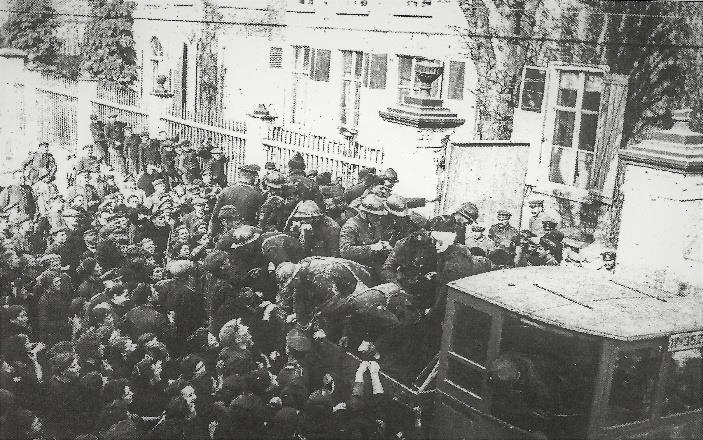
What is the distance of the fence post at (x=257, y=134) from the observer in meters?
6.23

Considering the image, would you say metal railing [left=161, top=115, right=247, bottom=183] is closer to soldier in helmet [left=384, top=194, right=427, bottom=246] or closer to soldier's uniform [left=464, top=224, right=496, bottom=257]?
soldier in helmet [left=384, top=194, right=427, bottom=246]

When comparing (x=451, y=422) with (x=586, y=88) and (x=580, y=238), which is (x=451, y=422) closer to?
(x=580, y=238)

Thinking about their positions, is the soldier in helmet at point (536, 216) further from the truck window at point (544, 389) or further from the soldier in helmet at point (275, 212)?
the soldier in helmet at point (275, 212)

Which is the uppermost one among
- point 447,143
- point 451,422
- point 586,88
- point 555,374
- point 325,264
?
point 586,88

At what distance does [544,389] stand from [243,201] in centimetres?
306

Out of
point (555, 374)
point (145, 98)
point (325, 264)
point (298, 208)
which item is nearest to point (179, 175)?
point (145, 98)

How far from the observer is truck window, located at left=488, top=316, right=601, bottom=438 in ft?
12.0

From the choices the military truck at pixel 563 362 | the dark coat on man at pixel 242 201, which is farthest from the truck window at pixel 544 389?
the dark coat on man at pixel 242 201

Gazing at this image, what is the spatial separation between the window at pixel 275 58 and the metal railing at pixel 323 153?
55 cm

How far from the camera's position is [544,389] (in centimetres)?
364

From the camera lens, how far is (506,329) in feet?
13.7

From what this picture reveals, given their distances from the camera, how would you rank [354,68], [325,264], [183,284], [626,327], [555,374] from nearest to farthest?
[626,327] → [555,374] → [325,264] → [183,284] → [354,68]

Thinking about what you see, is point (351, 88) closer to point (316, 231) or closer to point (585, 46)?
point (316, 231)

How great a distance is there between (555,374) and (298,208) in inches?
90.0
